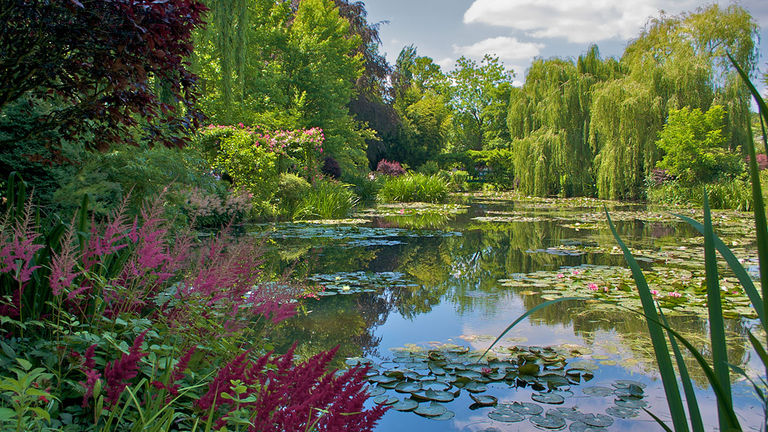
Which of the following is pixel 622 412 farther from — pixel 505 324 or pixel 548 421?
pixel 505 324

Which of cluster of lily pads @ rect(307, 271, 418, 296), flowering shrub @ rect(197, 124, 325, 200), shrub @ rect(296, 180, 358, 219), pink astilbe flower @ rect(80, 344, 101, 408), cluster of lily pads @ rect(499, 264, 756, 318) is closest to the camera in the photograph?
pink astilbe flower @ rect(80, 344, 101, 408)

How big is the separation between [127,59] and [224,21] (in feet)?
14.4

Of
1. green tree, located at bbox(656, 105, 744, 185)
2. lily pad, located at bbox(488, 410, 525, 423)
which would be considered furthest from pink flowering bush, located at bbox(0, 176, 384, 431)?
green tree, located at bbox(656, 105, 744, 185)

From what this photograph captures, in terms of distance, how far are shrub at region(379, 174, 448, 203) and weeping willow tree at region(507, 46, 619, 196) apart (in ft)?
10.7

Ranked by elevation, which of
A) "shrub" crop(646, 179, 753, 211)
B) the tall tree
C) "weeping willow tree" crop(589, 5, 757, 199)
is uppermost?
"weeping willow tree" crop(589, 5, 757, 199)

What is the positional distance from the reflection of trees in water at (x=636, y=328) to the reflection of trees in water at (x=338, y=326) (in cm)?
116

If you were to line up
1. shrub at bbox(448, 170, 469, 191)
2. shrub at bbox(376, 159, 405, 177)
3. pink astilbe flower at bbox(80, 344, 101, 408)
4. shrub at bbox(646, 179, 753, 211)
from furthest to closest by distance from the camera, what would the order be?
shrub at bbox(448, 170, 469, 191) < shrub at bbox(376, 159, 405, 177) < shrub at bbox(646, 179, 753, 211) < pink astilbe flower at bbox(80, 344, 101, 408)

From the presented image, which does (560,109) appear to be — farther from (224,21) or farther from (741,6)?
(224,21)

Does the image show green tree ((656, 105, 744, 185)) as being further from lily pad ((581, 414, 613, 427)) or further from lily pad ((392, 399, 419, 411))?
lily pad ((392, 399, 419, 411))

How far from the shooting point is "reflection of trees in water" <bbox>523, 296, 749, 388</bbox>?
2709mm

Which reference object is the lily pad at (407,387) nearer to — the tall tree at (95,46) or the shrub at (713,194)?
the tall tree at (95,46)

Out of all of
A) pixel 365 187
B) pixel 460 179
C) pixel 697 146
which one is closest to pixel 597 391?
pixel 697 146

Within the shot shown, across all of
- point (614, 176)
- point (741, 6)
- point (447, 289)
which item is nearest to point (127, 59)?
point (447, 289)

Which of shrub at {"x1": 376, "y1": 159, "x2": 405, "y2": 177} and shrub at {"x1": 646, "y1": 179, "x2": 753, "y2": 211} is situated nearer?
shrub at {"x1": 646, "y1": 179, "x2": 753, "y2": 211}
